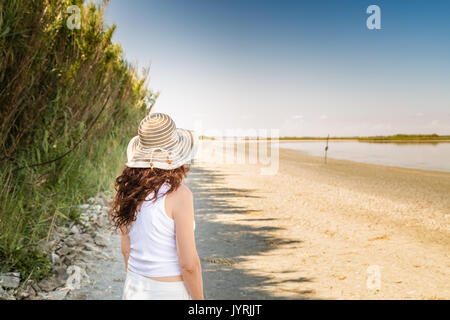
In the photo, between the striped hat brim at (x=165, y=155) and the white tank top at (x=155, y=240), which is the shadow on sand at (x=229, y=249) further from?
the striped hat brim at (x=165, y=155)

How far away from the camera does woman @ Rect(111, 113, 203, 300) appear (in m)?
1.71

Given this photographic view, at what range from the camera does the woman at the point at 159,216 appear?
1708mm

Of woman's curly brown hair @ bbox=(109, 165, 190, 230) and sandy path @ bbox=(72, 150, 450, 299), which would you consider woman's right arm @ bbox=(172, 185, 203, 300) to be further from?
sandy path @ bbox=(72, 150, 450, 299)

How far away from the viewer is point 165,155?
185cm

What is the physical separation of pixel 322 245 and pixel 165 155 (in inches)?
165

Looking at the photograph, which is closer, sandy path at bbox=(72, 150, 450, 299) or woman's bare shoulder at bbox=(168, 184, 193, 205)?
woman's bare shoulder at bbox=(168, 184, 193, 205)

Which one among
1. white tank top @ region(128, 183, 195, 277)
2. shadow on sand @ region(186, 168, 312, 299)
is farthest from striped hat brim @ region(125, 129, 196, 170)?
shadow on sand @ region(186, 168, 312, 299)

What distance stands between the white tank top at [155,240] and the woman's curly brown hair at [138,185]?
1.2 inches

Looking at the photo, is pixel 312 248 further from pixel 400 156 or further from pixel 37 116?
pixel 400 156

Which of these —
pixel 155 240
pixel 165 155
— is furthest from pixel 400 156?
pixel 155 240

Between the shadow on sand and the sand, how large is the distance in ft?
0.04

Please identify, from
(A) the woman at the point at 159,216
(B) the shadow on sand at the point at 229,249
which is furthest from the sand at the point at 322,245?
(A) the woman at the point at 159,216

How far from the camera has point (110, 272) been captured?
427 centimetres
